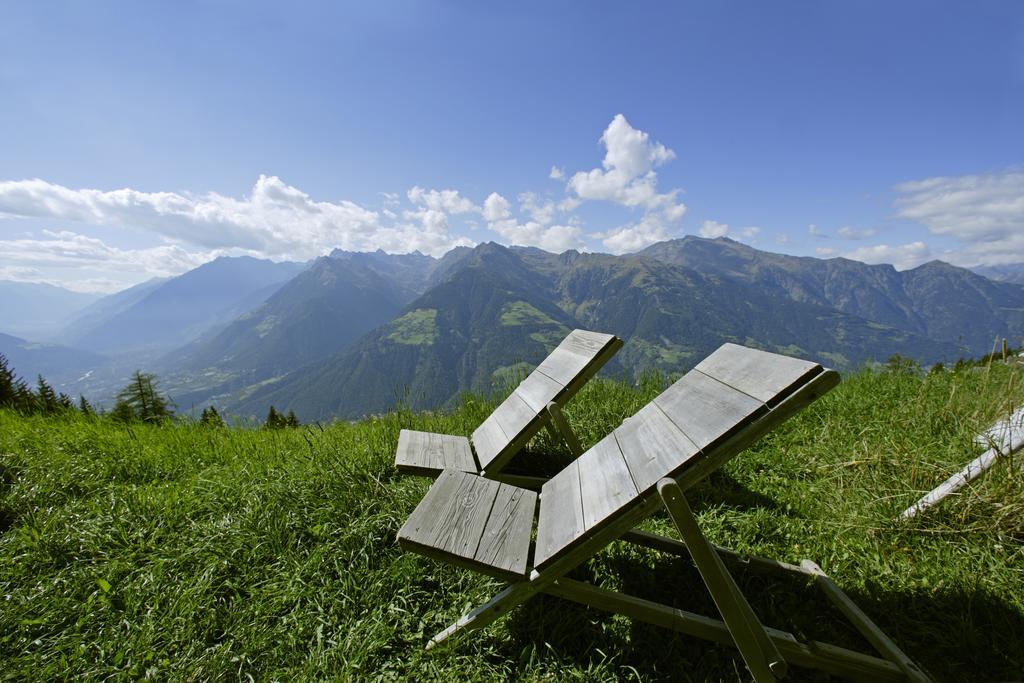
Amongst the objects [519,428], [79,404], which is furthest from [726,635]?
[79,404]

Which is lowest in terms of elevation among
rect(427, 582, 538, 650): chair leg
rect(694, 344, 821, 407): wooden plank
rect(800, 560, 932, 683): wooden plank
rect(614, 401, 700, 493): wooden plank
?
rect(800, 560, 932, 683): wooden plank

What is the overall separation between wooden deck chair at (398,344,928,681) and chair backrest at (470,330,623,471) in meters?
0.80

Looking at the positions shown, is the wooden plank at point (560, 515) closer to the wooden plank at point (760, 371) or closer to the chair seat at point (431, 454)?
the chair seat at point (431, 454)

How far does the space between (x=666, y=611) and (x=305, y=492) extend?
2.81 m

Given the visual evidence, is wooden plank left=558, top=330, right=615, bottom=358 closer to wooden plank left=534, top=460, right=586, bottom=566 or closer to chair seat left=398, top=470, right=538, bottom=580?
wooden plank left=534, top=460, right=586, bottom=566

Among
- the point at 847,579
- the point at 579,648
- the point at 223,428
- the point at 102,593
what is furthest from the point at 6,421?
the point at 847,579

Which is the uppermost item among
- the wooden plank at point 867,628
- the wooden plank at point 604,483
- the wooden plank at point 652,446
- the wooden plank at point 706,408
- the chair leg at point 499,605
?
the wooden plank at point 706,408

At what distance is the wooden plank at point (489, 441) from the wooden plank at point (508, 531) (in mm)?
684

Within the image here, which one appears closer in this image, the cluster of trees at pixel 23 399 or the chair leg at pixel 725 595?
the chair leg at pixel 725 595

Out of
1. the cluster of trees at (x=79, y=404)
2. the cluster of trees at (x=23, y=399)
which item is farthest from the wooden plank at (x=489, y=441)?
the cluster of trees at (x=23, y=399)

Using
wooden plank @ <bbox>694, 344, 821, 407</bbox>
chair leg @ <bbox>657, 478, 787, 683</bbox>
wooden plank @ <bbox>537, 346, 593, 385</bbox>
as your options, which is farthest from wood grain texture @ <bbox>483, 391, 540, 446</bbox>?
chair leg @ <bbox>657, 478, 787, 683</bbox>

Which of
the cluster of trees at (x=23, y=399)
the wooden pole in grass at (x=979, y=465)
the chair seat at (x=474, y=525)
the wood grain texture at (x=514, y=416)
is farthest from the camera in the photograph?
the cluster of trees at (x=23, y=399)

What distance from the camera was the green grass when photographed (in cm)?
234

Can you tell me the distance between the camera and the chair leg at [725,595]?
6.03ft
